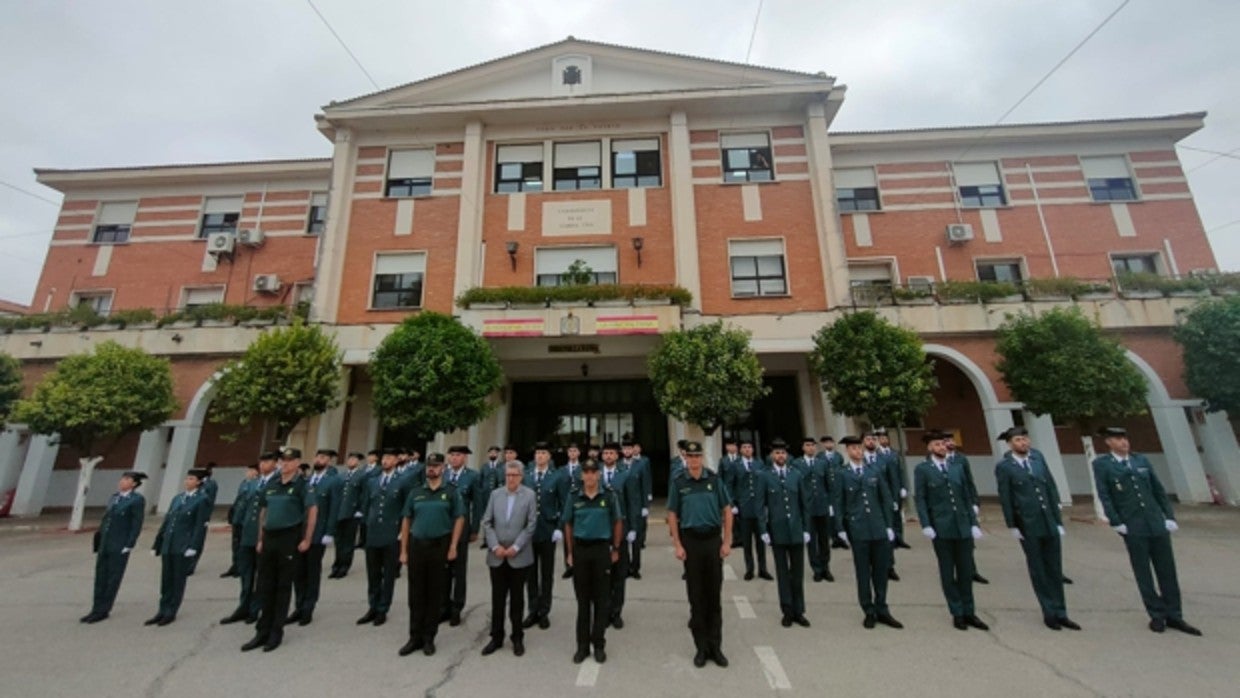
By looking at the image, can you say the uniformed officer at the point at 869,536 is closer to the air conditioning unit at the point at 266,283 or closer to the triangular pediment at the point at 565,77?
the triangular pediment at the point at 565,77

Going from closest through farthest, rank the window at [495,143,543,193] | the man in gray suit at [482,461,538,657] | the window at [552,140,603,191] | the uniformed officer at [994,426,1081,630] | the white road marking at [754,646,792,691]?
the white road marking at [754,646,792,691], the man in gray suit at [482,461,538,657], the uniformed officer at [994,426,1081,630], the window at [552,140,603,191], the window at [495,143,543,193]

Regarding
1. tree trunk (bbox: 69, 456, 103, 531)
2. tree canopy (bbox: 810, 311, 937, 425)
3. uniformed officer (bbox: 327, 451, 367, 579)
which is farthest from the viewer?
tree trunk (bbox: 69, 456, 103, 531)

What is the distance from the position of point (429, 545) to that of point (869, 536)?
4.85 meters

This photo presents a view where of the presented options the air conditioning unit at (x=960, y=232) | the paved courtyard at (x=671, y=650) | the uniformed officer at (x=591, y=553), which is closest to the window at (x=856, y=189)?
the air conditioning unit at (x=960, y=232)

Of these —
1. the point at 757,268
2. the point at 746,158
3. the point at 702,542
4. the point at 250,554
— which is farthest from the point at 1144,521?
the point at 746,158

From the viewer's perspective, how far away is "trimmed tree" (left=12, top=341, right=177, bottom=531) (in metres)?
12.6

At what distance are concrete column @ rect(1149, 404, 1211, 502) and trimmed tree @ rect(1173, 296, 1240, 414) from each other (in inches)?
28.0

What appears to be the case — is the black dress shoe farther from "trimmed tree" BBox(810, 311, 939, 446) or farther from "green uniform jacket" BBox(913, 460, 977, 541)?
"trimmed tree" BBox(810, 311, 939, 446)

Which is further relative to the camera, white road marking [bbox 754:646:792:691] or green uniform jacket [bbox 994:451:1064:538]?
green uniform jacket [bbox 994:451:1064:538]

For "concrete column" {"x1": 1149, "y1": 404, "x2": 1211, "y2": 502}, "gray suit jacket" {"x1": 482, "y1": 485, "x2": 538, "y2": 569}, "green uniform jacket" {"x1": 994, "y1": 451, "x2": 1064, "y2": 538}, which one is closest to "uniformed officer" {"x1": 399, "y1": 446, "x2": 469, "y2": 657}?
"gray suit jacket" {"x1": 482, "y1": 485, "x2": 538, "y2": 569}

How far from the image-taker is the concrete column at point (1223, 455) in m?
12.7

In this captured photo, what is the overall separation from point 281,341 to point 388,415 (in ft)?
11.9

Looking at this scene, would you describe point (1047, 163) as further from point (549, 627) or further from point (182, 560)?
point (182, 560)

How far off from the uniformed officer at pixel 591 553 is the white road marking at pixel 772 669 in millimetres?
1462
